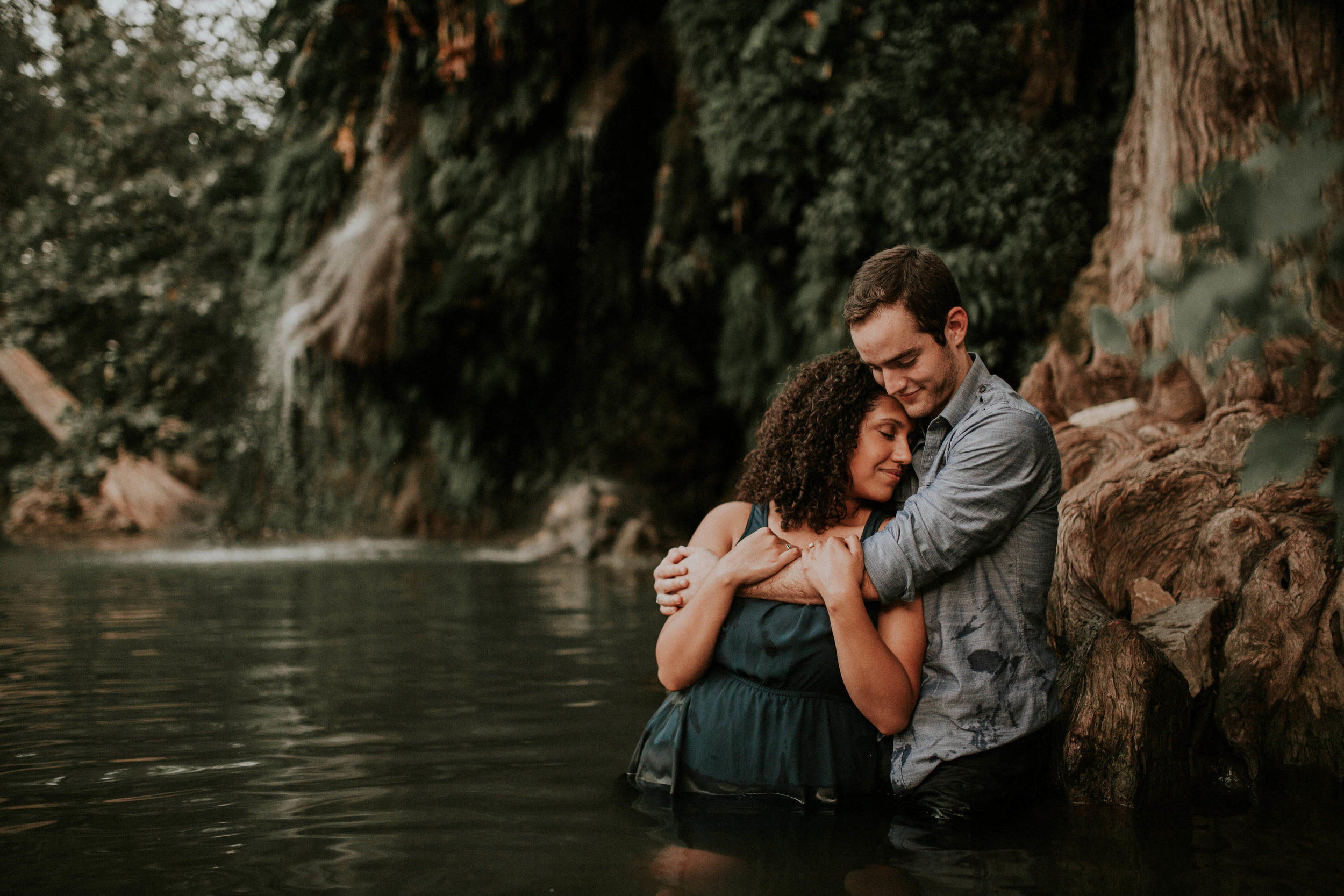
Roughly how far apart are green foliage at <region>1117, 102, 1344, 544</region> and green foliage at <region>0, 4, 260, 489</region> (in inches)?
763

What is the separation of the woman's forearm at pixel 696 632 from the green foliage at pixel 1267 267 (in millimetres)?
1693

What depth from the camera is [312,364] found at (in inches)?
614

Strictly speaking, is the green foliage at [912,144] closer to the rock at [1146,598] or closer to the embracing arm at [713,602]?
the rock at [1146,598]

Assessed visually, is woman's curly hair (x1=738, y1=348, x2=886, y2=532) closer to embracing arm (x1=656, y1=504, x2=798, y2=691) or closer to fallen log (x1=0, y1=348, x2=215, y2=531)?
embracing arm (x1=656, y1=504, x2=798, y2=691)

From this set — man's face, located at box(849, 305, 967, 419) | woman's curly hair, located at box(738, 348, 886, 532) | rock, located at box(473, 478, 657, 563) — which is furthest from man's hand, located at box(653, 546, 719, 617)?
rock, located at box(473, 478, 657, 563)

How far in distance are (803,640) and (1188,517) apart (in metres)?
2.70

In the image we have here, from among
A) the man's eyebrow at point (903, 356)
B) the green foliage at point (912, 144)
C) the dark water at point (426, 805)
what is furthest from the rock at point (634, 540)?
the man's eyebrow at point (903, 356)

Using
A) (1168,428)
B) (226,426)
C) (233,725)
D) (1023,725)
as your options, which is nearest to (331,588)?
(233,725)

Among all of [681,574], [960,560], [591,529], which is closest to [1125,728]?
[960,560]

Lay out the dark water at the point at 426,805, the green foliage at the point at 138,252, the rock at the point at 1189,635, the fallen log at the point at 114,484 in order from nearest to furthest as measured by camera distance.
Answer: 1. the dark water at the point at 426,805
2. the rock at the point at 1189,635
3. the green foliage at the point at 138,252
4. the fallen log at the point at 114,484

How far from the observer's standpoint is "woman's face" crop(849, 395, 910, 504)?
3.21 m

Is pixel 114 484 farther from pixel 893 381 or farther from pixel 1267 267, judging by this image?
pixel 1267 267

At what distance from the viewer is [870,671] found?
117 inches

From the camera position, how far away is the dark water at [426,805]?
2664mm
